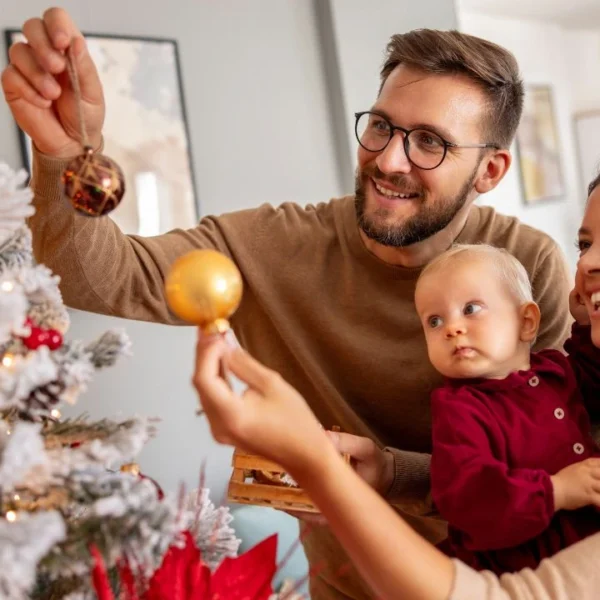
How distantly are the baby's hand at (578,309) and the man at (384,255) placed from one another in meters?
0.17

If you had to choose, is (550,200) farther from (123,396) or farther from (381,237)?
(381,237)

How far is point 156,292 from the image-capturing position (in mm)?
1263

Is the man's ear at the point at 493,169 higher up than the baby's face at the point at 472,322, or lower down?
higher up

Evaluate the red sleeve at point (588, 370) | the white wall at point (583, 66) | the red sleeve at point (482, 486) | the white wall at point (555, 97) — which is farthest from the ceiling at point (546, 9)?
the red sleeve at point (482, 486)

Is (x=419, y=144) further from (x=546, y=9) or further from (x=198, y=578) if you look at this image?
(x=546, y=9)

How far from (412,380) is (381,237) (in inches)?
10.0

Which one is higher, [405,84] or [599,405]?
[405,84]

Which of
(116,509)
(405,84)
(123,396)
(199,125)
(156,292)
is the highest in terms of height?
(199,125)

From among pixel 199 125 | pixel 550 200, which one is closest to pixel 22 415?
pixel 199 125

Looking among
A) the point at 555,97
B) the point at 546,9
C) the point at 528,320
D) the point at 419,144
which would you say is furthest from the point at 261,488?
the point at 555,97

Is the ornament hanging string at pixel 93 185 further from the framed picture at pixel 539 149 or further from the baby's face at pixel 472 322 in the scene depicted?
the framed picture at pixel 539 149

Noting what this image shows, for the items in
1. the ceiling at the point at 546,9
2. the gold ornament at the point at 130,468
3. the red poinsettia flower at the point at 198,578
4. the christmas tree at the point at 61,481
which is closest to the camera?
the christmas tree at the point at 61,481

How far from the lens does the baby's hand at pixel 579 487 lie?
0.88 m

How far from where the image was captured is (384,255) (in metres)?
1.38
